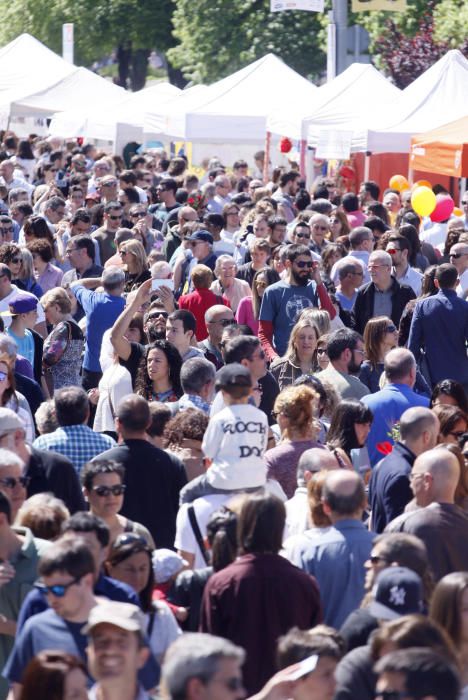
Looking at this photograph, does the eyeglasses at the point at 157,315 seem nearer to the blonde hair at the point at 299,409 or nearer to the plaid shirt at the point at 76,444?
the plaid shirt at the point at 76,444

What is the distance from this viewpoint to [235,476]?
22.0 feet

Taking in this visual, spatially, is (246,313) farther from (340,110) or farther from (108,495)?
(340,110)

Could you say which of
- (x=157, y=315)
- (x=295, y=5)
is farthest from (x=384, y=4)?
(x=157, y=315)

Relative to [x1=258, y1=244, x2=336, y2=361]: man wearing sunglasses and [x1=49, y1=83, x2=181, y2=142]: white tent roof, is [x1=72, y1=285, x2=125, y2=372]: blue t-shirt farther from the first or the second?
[x1=49, y1=83, x2=181, y2=142]: white tent roof

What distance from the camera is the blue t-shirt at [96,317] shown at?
418 inches

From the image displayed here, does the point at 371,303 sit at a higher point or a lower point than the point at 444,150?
lower

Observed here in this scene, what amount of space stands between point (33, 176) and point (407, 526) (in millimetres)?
18125

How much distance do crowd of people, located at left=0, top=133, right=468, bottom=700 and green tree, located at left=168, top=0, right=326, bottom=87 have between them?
3083 centimetres

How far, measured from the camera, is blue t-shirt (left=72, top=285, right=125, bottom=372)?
34.8ft

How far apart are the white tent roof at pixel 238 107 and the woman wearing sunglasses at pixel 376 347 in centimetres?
1322

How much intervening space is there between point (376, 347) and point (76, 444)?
2.72 meters

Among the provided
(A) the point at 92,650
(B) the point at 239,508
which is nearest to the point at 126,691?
(A) the point at 92,650

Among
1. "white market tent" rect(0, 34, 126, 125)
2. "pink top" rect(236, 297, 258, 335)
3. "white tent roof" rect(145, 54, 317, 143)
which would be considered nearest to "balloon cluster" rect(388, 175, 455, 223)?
"pink top" rect(236, 297, 258, 335)

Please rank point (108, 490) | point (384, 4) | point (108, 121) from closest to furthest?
1. point (108, 490)
2. point (384, 4)
3. point (108, 121)
